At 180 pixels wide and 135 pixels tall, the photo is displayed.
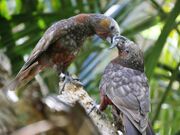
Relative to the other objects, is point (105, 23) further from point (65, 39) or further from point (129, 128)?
point (129, 128)

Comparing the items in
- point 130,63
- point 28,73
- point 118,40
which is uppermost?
point 28,73

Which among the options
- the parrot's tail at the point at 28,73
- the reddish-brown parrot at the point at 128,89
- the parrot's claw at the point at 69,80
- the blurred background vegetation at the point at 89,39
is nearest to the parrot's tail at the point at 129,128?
the reddish-brown parrot at the point at 128,89

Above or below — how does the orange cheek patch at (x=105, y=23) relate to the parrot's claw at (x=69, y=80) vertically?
below

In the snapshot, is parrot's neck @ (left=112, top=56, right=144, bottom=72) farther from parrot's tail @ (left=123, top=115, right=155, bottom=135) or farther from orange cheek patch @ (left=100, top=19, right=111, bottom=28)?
parrot's tail @ (left=123, top=115, right=155, bottom=135)

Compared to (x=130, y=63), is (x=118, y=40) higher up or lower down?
higher up

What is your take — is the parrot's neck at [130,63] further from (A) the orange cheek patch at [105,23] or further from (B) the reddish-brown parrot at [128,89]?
(A) the orange cheek patch at [105,23]

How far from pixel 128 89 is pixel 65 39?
2.20ft

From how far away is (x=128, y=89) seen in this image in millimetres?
2547

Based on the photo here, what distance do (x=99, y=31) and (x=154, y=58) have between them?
70 centimetres

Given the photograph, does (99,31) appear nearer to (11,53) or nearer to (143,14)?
(11,53)

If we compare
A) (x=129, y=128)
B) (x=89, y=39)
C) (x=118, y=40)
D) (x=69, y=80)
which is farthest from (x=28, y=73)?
(x=129, y=128)

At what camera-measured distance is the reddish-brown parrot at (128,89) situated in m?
2.19

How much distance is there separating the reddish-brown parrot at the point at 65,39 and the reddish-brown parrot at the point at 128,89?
0.56 feet

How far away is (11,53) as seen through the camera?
2729 mm
